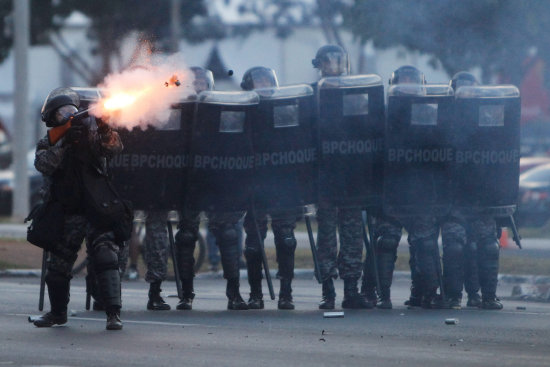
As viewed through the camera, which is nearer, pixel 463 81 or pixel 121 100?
pixel 121 100

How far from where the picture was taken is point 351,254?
1193cm

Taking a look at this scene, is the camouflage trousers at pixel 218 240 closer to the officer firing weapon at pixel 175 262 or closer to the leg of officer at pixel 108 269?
the officer firing weapon at pixel 175 262

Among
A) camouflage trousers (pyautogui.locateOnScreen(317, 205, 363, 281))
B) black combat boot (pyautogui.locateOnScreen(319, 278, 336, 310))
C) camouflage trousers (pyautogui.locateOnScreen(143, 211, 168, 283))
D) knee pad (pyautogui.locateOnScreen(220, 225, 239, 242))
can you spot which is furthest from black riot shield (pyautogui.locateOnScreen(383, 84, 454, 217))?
camouflage trousers (pyautogui.locateOnScreen(143, 211, 168, 283))

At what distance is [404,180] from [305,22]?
2794 cm

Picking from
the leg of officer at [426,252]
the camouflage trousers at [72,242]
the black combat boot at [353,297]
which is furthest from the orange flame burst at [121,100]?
the leg of officer at [426,252]

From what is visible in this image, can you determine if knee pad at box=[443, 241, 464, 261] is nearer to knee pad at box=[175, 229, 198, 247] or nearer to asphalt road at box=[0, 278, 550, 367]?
asphalt road at box=[0, 278, 550, 367]

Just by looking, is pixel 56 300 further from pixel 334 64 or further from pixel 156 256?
pixel 334 64

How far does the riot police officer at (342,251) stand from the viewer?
11.9 metres

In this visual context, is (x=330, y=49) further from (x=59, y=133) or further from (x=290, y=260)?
(x=59, y=133)

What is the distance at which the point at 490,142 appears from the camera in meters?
12.0

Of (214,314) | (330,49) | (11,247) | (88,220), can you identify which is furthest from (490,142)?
(11,247)

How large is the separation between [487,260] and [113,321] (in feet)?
11.9

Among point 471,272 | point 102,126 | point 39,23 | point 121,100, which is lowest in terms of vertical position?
point 471,272

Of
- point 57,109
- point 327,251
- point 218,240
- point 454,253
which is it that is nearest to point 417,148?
point 454,253
